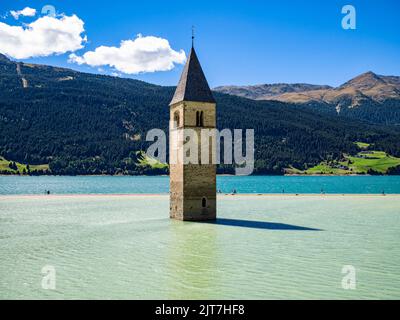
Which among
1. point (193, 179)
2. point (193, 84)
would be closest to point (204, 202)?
point (193, 179)

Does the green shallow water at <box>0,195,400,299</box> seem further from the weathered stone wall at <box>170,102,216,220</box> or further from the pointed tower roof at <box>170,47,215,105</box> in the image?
the pointed tower roof at <box>170,47,215,105</box>

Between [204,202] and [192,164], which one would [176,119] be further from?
[204,202]

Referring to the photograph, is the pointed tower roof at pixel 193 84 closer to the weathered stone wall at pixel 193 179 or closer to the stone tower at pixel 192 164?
the stone tower at pixel 192 164

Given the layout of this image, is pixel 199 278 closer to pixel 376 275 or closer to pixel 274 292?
pixel 274 292

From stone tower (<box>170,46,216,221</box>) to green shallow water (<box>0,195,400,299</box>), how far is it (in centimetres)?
211

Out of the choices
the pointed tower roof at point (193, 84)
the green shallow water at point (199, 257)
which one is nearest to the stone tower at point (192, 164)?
the pointed tower roof at point (193, 84)

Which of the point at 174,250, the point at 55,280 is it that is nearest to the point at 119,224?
the point at 174,250

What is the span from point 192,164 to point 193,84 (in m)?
7.79

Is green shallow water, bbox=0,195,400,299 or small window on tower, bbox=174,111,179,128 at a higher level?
small window on tower, bbox=174,111,179,128

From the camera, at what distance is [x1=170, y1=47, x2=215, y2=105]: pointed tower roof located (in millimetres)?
45312

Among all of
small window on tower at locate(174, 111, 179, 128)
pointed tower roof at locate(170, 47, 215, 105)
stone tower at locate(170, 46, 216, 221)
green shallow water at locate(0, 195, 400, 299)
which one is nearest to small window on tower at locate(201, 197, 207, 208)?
stone tower at locate(170, 46, 216, 221)

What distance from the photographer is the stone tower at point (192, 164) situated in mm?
44500

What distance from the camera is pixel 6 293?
20.2 m

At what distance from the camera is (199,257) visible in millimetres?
28266
